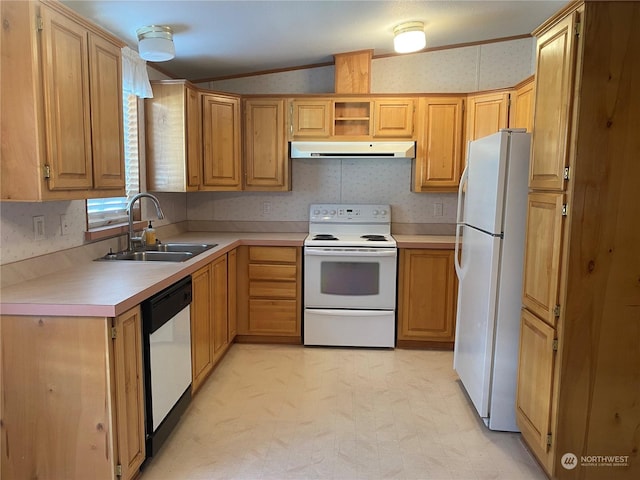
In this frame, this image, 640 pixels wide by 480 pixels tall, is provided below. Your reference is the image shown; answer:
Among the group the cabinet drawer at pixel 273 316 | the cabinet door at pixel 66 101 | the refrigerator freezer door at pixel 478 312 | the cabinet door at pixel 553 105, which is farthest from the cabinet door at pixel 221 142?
the cabinet door at pixel 553 105

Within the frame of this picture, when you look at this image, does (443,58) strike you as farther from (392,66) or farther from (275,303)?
(275,303)

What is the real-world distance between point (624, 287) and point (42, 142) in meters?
2.42

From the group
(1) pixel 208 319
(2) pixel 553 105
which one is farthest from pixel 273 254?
(2) pixel 553 105

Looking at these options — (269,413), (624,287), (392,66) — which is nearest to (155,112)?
(392,66)

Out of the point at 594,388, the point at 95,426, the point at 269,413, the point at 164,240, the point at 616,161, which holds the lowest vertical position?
the point at 269,413

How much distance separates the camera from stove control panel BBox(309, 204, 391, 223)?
13.9 ft

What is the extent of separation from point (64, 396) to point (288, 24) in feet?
8.18

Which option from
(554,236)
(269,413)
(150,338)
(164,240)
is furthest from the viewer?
(164,240)

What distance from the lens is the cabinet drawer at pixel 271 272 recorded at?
12.4 ft

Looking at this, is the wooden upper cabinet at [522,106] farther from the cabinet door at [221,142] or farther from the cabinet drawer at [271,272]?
the cabinet door at [221,142]

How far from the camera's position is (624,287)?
1840 mm

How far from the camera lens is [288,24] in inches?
119

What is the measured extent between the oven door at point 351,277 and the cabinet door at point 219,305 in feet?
2.25

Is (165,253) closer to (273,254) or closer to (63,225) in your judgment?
(63,225)
